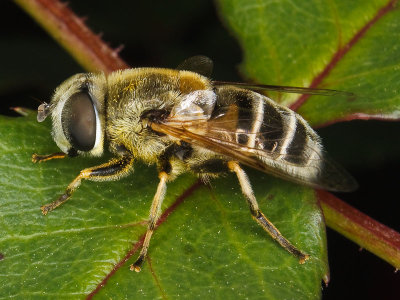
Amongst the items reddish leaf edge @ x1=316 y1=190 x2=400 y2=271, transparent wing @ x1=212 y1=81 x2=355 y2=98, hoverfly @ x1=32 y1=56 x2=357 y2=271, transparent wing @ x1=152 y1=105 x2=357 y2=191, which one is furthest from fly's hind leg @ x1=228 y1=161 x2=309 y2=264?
transparent wing @ x1=212 y1=81 x2=355 y2=98

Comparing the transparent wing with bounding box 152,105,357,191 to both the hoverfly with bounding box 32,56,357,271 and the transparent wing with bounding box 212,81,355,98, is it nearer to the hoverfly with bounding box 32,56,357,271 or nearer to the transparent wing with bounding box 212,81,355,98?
the hoverfly with bounding box 32,56,357,271

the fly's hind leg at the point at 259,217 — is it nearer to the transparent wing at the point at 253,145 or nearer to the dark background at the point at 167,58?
the transparent wing at the point at 253,145

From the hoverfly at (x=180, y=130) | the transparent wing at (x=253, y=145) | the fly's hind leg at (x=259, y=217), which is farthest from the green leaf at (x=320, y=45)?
the fly's hind leg at (x=259, y=217)

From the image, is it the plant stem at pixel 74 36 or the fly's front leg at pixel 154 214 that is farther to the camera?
the plant stem at pixel 74 36

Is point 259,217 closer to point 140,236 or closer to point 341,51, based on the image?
point 140,236

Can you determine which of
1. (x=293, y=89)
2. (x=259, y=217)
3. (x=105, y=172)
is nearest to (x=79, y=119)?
(x=105, y=172)

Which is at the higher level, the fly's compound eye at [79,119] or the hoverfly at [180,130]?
the fly's compound eye at [79,119]

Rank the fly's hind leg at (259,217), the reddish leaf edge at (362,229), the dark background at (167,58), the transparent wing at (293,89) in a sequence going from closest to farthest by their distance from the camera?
1. the fly's hind leg at (259,217)
2. the reddish leaf edge at (362,229)
3. the transparent wing at (293,89)
4. the dark background at (167,58)
